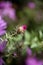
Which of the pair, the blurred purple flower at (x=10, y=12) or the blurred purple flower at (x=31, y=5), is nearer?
the blurred purple flower at (x=10, y=12)

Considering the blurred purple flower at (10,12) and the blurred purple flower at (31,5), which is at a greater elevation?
the blurred purple flower at (31,5)

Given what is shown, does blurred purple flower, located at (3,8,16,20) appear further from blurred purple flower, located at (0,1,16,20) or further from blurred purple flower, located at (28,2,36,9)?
blurred purple flower, located at (28,2,36,9)

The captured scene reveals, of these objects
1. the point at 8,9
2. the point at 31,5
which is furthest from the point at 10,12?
the point at 31,5

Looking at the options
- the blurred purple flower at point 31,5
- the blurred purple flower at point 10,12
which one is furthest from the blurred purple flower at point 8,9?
the blurred purple flower at point 31,5

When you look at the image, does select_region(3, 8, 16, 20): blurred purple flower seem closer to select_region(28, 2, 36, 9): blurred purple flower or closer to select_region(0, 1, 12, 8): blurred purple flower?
select_region(0, 1, 12, 8): blurred purple flower

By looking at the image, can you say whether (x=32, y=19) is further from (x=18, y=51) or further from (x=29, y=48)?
(x=18, y=51)

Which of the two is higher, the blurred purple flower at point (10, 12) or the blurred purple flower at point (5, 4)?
the blurred purple flower at point (5, 4)

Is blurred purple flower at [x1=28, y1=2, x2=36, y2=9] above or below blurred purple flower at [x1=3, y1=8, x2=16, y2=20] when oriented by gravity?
above

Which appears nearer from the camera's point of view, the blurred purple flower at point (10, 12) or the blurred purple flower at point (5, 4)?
the blurred purple flower at point (10, 12)

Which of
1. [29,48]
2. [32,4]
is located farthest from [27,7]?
[29,48]

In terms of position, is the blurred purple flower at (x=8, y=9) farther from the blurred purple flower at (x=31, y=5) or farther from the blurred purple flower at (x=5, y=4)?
the blurred purple flower at (x=31, y=5)

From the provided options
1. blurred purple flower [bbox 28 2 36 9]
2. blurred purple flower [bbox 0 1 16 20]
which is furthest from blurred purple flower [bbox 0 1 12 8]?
blurred purple flower [bbox 28 2 36 9]

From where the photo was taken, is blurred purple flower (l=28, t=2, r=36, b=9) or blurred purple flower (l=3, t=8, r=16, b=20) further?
blurred purple flower (l=28, t=2, r=36, b=9)
